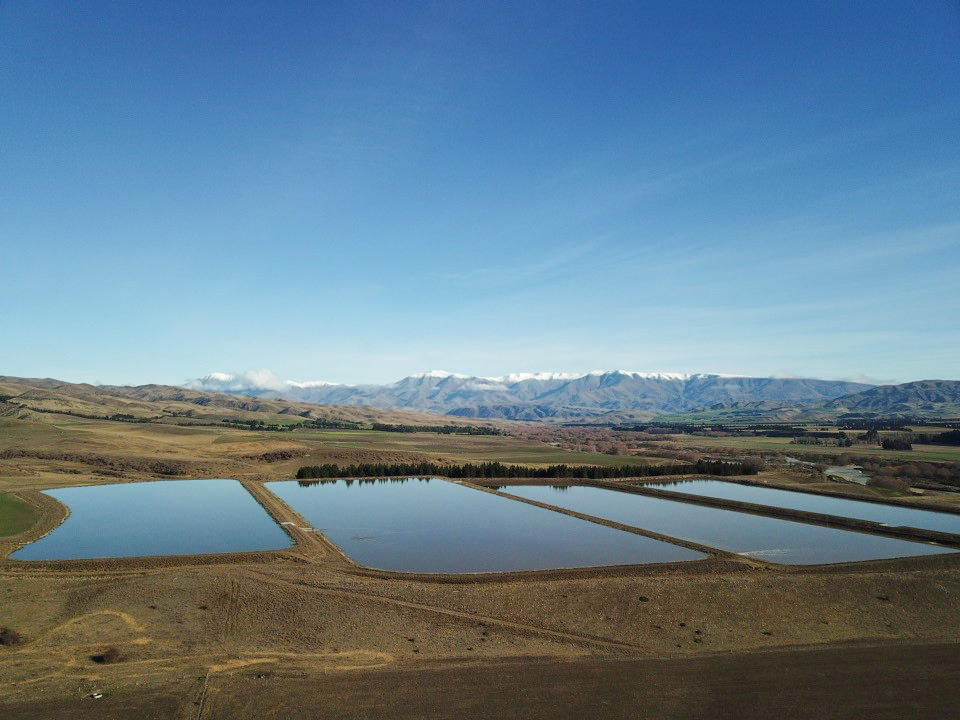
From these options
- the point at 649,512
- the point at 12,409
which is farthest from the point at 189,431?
the point at 649,512

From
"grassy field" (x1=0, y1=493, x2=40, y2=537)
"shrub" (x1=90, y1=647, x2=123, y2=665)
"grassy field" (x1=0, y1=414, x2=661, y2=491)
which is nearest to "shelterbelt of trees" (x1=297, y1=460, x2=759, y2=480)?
"grassy field" (x1=0, y1=414, x2=661, y2=491)

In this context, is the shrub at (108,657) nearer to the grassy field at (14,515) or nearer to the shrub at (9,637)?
the shrub at (9,637)

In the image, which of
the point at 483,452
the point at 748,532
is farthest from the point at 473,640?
the point at 483,452

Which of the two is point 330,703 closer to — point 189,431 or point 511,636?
point 511,636

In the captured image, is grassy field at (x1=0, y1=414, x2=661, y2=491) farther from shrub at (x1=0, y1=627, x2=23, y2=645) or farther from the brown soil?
shrub at (x1=0, y1=627, x2=23, y2=645)

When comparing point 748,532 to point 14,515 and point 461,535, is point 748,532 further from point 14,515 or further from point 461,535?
point 14,515

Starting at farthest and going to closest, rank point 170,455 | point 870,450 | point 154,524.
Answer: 1. point 870,450
2. point 170,455
3. point 154,524

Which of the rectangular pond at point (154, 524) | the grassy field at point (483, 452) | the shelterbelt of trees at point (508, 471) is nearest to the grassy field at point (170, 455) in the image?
the grassy field at point (483, 452)
